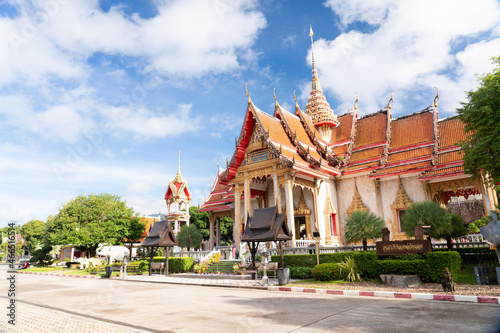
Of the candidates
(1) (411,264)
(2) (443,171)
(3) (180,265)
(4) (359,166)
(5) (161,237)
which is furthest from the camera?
(4) (359,166)

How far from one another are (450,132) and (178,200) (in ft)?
85.5

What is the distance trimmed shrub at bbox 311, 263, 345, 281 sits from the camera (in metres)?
12.2

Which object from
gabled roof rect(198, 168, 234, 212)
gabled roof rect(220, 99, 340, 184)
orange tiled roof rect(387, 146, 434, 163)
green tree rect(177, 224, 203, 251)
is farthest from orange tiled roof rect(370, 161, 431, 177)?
green tree rect(177, 224, 203, 251)

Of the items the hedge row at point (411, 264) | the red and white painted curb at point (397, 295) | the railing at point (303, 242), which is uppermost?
the railing at point (303, 242)

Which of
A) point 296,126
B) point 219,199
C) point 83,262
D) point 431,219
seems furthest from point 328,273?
point 83,262

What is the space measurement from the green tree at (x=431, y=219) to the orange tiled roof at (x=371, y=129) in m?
10.9

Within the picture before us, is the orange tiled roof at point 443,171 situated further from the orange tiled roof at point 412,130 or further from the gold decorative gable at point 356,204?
the gold decorative gable at point 356,204

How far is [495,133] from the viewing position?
1057 cm

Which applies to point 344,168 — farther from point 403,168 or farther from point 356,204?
point 403,168

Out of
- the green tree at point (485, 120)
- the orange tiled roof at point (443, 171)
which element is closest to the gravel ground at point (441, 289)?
the green tree at point (485, 120)

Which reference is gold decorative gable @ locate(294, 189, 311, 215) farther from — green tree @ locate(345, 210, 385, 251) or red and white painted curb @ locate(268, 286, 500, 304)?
red and white painted curb @ locate(268, 286, 500, 304)

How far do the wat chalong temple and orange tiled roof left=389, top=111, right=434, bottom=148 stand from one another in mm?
64

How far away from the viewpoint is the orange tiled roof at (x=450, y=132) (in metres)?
19.5

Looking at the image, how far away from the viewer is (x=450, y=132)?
20.2 meters
